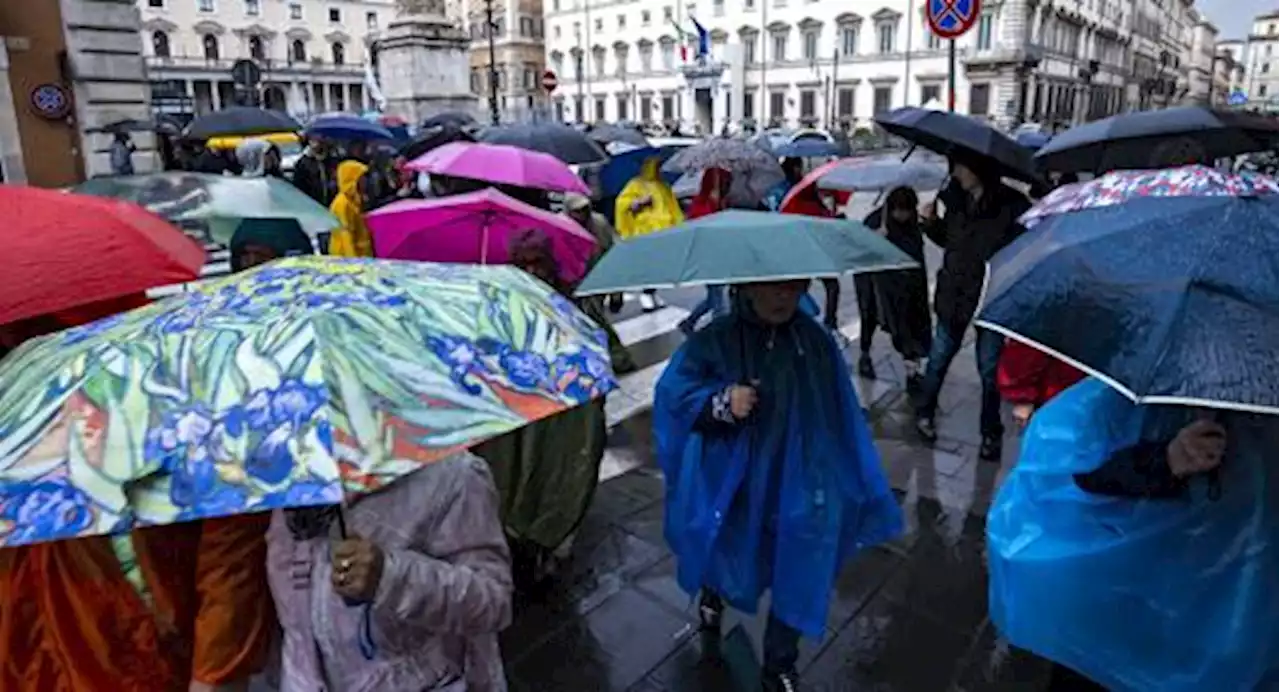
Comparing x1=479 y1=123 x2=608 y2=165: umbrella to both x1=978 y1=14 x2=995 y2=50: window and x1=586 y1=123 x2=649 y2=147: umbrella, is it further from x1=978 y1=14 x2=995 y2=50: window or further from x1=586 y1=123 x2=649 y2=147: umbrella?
x1=978 y1=14 x2=995 y2=50: window

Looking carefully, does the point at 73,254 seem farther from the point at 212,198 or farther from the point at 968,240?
the point at 968,240

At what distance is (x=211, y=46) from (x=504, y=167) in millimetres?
73290

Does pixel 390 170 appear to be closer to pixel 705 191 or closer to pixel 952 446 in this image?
pixel 705 191

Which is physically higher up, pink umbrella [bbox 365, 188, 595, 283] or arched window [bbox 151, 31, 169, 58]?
arched window [bbox 151, 31, 169, 58]

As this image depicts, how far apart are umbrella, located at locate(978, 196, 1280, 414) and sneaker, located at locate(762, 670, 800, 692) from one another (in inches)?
61.2

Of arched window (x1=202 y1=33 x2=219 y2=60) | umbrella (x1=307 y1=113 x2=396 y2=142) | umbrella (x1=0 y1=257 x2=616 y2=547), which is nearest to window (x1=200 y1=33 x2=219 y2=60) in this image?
arched window (x1=202 y1=33 x2=219 y2=60)

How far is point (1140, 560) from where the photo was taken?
217cm

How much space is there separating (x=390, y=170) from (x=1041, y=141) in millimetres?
9273

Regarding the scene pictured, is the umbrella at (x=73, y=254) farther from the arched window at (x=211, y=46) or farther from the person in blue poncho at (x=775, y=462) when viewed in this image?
the arched window at (x=211, y=46)

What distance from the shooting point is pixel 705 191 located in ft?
23.2

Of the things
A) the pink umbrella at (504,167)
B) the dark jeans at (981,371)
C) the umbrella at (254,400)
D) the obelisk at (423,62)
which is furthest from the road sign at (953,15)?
the obelisk at (423,62)

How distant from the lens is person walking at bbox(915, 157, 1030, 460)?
489 centimetres

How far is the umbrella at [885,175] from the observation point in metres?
5.94

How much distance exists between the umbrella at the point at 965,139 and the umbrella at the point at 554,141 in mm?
3663
